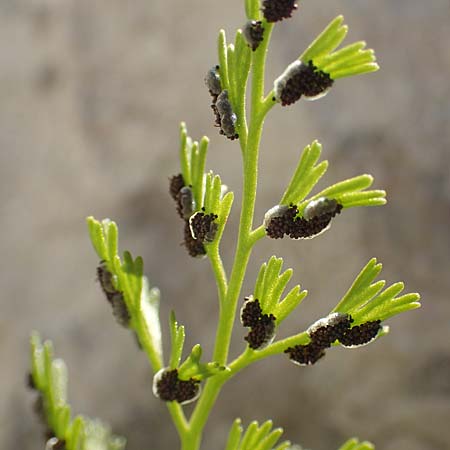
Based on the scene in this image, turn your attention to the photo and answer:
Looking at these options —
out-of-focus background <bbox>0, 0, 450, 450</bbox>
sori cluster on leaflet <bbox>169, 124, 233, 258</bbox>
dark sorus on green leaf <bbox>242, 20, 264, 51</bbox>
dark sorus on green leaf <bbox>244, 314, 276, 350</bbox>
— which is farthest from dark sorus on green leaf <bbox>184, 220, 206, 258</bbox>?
out-of-focus background <bbox>0, 0, 450, 450</bbox>

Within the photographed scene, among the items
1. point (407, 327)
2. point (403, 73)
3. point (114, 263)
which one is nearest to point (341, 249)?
point (407, 327)

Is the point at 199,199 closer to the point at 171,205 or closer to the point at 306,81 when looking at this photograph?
the point at 306,81

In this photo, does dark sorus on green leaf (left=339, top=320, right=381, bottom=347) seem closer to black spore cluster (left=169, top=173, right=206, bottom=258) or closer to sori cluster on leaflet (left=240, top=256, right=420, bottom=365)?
sori cluster on leaflet (left=240, top=256, right=420, bottom=365)

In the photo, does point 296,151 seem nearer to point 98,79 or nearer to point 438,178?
point 438,178

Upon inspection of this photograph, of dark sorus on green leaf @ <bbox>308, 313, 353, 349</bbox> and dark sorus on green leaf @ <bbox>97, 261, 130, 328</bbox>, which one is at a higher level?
dark sorus on green leaf @ <bbox>97, 261, 130, 328</bbox>

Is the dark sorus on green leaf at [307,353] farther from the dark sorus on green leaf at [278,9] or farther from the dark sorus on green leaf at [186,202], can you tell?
the dark sorus on green leaf at [278,9]
